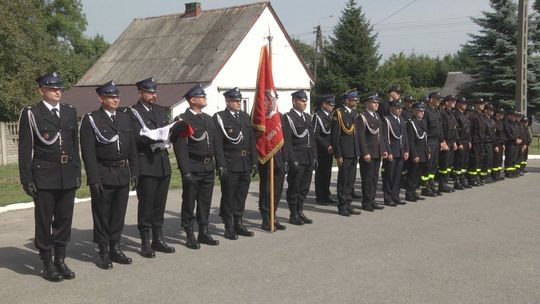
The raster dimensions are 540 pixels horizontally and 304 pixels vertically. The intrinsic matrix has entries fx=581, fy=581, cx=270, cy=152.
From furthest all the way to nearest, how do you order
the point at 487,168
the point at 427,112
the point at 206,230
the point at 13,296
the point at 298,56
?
the point at 298,56
the point at 487,168
the point at 427,112
the point at 206,230
the point at 13,296

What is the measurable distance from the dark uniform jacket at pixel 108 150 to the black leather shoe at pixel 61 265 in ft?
2.32

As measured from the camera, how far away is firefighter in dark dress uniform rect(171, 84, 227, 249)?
671 centimetres

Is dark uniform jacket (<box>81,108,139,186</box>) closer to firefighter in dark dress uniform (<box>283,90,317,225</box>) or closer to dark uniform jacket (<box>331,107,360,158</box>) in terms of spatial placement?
firefighter in dark dress uniform (<box>283,90,317,225</box>)

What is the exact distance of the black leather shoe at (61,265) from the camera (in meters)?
5.51

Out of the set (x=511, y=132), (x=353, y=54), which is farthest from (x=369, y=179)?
(x=353, y=54)

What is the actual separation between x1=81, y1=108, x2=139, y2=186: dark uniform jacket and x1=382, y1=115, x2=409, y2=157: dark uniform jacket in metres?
4.89

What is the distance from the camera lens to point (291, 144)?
8117 millimetres

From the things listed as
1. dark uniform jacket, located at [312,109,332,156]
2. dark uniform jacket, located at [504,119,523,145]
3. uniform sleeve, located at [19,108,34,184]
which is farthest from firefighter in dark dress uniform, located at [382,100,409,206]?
uniform sleeve, located at [19,108,34,184]

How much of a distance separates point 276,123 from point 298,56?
1062 inches

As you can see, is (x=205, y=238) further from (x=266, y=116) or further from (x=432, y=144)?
(x=432, y=144)

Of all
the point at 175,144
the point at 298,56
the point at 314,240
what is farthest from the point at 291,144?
the point at 298,56

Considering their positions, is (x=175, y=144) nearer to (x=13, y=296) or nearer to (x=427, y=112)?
(x=13, y=296)

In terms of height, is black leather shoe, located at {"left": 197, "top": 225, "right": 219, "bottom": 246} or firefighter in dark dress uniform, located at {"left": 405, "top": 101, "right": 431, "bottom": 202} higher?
firefighter in dark dress uniform, located at {"left": 405, "top": 101, "right": 431, "bottom": 202}

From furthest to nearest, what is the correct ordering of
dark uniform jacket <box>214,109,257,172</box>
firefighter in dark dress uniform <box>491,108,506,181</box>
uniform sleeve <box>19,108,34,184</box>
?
firefighter in dark dress uniform <box>491,108,506,181</box> → dark uniform jacket <box>214,109,257,172</box> → uniform sleeve <box>19,108,34,184</box>
